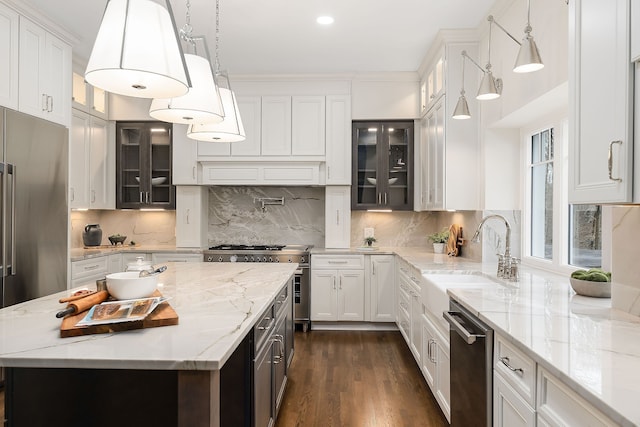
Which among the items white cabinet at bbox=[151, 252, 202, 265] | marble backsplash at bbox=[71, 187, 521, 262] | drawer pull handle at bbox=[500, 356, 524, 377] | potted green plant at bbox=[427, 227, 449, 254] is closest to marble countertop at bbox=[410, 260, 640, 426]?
drawer pull handle at bbox=[500, 356, 524, 377]

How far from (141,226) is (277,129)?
2.16m

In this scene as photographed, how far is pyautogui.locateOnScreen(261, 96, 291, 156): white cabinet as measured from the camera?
4887 millimetres

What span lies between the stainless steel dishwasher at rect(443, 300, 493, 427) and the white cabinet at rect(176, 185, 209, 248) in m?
3.47

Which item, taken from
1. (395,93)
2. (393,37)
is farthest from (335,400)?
(395,93)

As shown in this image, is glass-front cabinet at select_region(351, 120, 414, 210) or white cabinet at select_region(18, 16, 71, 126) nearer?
white cabinet at select_region(18, 16, 71, 126)

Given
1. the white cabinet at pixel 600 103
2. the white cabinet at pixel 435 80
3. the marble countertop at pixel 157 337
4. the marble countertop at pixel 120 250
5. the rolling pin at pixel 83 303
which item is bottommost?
the marble countertop at pixel 157 337

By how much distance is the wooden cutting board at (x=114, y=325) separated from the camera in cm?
146

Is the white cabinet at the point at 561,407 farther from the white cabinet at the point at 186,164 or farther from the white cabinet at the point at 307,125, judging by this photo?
the white cabinet at the point at 186,164

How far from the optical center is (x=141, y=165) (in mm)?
5078

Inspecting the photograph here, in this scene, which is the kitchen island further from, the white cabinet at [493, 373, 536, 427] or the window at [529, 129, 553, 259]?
the window at [529, 129, 553, 259]

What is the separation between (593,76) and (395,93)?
3466mm

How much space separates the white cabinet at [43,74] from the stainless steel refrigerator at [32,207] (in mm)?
127

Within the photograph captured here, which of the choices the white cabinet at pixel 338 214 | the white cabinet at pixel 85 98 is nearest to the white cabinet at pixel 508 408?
the white cabinet at pixel 338 214

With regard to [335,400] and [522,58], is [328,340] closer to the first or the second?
[335,400]
